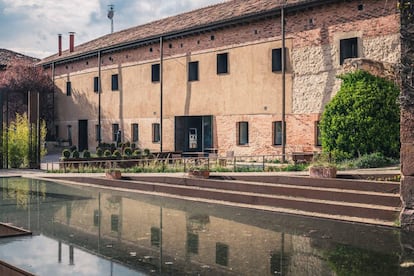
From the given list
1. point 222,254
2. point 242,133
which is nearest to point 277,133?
point 242,133

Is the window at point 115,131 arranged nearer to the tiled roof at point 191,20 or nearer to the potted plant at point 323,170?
the tiled roof at point 191,20

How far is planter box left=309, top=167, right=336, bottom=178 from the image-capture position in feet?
37.9

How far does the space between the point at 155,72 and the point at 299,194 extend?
1756 centimetres

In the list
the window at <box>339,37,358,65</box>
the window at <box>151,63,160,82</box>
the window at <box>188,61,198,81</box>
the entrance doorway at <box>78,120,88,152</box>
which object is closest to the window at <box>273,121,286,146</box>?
the window at <box>339,37,358,65</box>

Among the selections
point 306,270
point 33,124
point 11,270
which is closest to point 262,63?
point 33,124

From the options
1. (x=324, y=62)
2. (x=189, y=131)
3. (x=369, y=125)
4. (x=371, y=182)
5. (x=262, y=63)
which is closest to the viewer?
(x=371, y=182)

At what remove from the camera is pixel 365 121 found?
572 inches

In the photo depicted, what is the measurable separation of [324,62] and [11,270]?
16287 millimetres

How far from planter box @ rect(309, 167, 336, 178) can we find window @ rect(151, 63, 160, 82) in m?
16.7

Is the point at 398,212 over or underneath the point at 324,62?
underneath

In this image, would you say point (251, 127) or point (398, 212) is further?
point (251, 127)

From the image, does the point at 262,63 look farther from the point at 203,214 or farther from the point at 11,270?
the point at 11,270

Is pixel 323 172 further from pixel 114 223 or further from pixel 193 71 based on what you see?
pixel 193 71

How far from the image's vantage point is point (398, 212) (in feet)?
29.8
